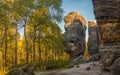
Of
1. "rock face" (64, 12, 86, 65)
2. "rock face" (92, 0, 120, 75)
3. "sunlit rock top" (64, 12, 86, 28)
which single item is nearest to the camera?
"rock face" (92, 0, 120, 75)

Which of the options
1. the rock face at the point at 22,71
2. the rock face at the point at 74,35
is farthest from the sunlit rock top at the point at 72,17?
the rock face at the point at 22,71

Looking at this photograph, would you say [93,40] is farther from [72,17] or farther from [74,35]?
[72,17]

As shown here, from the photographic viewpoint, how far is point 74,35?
2405 inches

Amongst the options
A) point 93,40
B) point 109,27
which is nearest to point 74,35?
point 93,40

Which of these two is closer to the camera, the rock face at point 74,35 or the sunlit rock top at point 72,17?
the rock face at point 74,35

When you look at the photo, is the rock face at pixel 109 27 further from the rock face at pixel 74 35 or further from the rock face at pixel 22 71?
the rock face at pixel 74 35

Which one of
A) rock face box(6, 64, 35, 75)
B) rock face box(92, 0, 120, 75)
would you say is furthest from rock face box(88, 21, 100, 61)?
rock face box(92, 0, 120, 75)

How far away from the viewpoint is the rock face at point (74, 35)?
5978 cm

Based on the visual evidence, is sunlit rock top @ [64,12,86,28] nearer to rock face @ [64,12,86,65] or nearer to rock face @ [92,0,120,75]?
rock face @ [64,12,86,65]

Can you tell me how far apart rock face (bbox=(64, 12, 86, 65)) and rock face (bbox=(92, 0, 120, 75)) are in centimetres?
4092

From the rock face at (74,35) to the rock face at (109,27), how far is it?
40.9 metres

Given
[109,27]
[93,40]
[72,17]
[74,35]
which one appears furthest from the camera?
[72,17]

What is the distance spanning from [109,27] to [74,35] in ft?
145

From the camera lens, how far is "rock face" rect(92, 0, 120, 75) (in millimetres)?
16859
